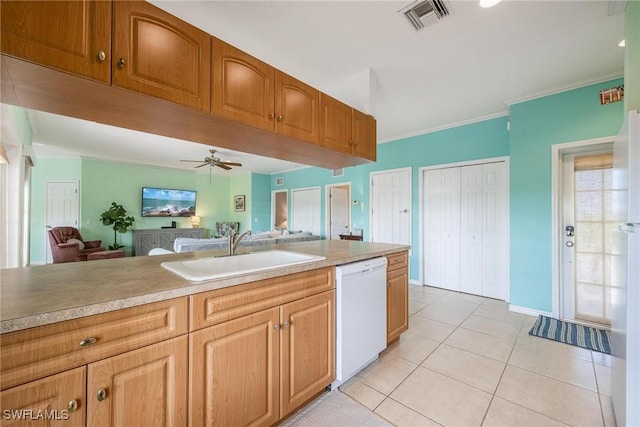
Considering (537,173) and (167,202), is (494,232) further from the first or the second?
(167,202)

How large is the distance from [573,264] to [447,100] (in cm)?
242

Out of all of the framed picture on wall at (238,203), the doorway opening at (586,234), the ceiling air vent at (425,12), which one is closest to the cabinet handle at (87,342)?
the ceiling air vent at (425,12)

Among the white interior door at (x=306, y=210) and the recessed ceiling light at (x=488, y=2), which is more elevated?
the recessed ceiling light at (x=488, y=2)

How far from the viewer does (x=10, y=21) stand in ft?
2.95

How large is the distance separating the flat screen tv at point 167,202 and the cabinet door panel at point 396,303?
665 centimetres

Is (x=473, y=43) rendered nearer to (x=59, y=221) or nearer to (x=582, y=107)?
(x=582, y=107)

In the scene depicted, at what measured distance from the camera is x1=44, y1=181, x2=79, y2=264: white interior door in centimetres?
559

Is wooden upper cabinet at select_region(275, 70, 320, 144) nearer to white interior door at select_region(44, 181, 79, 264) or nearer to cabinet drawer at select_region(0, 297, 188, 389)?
cabinet drawer at select_region(0, 297, 188, 389)

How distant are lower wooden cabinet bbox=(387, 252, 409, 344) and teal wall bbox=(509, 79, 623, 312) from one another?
182 centimetres

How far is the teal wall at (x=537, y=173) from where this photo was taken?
2.68 m

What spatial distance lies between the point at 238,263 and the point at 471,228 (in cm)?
344

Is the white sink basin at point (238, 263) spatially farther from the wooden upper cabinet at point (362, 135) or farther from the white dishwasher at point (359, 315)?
the wooden upper cabinet at point (362, 135)

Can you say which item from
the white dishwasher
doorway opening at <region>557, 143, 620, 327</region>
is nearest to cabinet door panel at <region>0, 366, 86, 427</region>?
the white dishwasher

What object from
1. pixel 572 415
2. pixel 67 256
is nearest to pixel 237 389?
pixel 572 415
